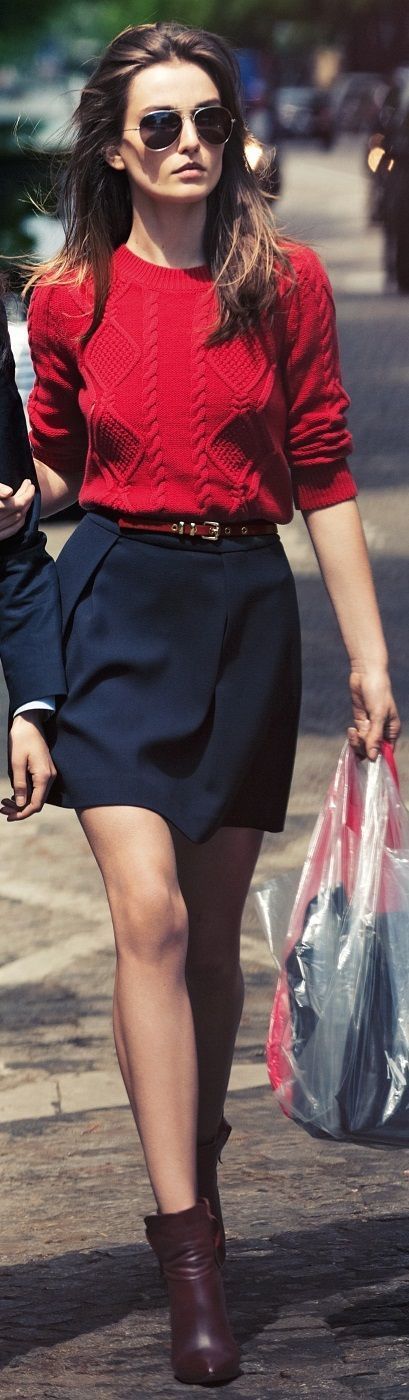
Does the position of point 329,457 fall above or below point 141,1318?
above

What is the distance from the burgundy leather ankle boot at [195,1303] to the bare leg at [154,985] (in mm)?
32

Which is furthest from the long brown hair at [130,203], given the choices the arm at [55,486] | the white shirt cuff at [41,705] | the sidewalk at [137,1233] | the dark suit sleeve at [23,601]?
the sidewalk at [137,1233]

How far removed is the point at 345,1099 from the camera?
324cm

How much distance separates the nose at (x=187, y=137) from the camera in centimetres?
320

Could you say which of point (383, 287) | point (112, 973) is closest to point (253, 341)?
point (112, 973)

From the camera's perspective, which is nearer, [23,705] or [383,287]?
[23,705]

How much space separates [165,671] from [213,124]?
0.78m

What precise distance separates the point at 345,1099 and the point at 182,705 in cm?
61

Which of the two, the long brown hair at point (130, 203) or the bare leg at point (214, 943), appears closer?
the long brown hair at point (130, 203)

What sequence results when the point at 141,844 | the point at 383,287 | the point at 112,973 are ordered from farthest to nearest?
the point at 383,287 < the point at 112,973 < the point at 141,844

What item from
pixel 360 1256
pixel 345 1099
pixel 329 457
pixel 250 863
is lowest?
pixel 360 1256

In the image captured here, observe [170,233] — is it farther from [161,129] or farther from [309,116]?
[309,116]

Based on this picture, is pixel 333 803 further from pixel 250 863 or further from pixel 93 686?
pixel 93 686

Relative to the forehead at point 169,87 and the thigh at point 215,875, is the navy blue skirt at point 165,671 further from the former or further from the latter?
the forehead at point 169,87
